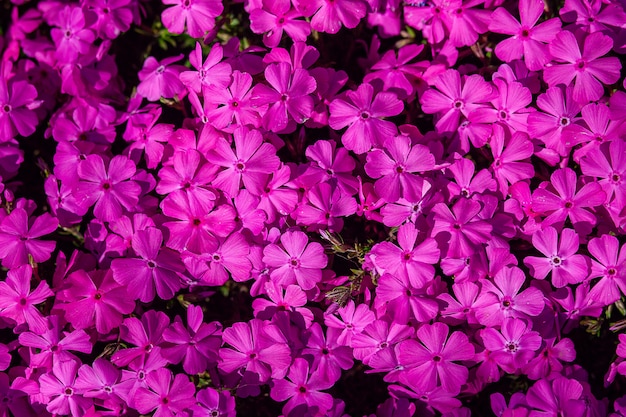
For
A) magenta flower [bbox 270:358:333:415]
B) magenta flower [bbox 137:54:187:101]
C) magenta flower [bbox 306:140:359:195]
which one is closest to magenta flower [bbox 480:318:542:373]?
magenta flower [bbox 270:358:333:415]

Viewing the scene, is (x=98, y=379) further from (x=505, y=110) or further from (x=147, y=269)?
(x=505, y=110)

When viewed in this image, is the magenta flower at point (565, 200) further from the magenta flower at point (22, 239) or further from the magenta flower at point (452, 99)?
the magenta flower at point (22, 239)

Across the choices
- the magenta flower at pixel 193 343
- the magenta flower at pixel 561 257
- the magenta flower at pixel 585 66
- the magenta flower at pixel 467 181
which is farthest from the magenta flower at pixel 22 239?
the magenta flower at pixel 585 66

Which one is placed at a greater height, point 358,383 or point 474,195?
point 474,195

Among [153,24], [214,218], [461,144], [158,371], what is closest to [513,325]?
[461,144]

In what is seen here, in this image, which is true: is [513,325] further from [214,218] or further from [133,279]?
[133,279]

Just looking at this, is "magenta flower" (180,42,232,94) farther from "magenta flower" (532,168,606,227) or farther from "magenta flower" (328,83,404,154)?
"magenta flower" (532,168,606,227)
